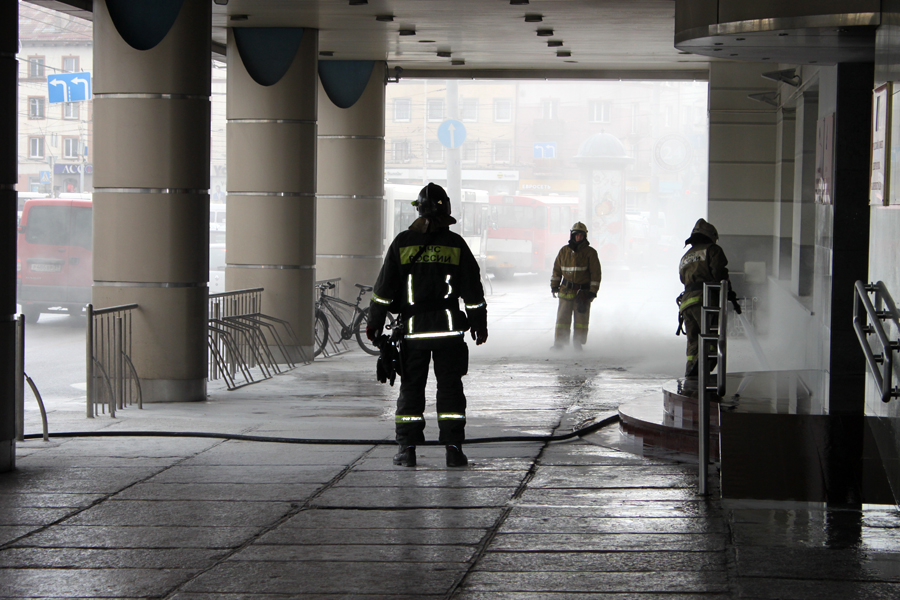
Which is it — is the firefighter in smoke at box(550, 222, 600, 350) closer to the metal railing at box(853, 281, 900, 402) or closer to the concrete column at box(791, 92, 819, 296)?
the concrete column at box(791, 92, 819, 296)

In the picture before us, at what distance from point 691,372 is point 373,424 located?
3.52 m

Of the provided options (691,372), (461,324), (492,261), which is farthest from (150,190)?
(492,261)

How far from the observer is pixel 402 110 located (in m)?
52.4

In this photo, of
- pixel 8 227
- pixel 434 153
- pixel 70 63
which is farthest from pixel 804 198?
pixel 434 153

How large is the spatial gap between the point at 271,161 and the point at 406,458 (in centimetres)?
734

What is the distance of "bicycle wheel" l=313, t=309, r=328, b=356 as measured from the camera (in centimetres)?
1484

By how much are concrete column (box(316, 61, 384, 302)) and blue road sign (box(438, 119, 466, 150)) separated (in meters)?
13.7

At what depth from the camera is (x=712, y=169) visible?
16688mm

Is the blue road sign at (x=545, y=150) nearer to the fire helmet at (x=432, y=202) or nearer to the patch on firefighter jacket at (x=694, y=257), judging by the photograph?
the patch on firefighter jacket at (x=694, y=257)

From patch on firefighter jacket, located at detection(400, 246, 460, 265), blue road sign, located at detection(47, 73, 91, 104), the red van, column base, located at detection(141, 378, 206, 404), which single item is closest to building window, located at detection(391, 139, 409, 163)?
blue road sign, located at detection(47, 73, 91, 104)

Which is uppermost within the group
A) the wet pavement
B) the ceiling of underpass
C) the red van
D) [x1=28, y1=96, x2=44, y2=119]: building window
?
[x1=28, y1=96, x2=44, y2=119]: building window

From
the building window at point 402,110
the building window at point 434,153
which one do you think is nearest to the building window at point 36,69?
the building window at point 402,110

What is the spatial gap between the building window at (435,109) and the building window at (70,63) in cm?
1742

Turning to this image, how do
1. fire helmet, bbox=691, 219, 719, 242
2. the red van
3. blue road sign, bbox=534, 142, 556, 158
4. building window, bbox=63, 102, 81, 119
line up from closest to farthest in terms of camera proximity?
fire helmet, bbox=691, 219, 719, 242 < the red van < building window, bbox=63, 102, 81, 119 < blue road sign, bbox=534, 142, 556, 158
